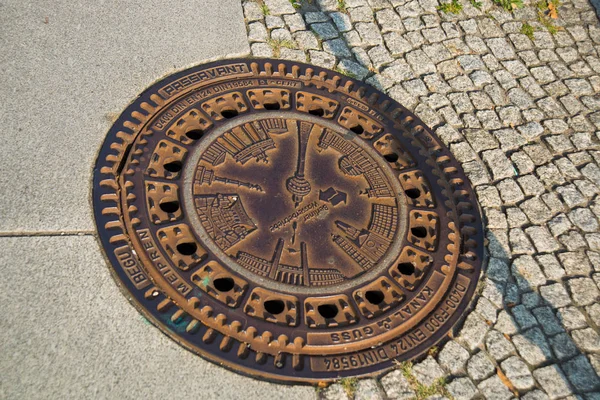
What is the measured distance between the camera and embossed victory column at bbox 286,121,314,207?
132 inches

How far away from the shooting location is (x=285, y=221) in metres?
3.24

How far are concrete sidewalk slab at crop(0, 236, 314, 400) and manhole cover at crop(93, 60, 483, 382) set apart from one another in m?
0.09

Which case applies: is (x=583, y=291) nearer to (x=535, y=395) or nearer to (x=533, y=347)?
(x=533, y=347)

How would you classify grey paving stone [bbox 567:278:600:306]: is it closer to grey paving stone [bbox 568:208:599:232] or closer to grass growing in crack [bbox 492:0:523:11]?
grey paving stone [bbox 568:208:599:232]

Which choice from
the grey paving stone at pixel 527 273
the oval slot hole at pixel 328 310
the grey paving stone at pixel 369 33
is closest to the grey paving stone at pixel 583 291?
the grey paving stone at pixel 527 273

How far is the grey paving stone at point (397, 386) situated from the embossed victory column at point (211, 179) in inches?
A: 48.2

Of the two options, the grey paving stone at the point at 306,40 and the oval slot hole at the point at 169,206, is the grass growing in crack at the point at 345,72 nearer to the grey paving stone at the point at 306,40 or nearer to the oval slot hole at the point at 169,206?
the grey paving stone at the point at 306,40

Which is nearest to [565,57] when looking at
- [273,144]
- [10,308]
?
[273,144]

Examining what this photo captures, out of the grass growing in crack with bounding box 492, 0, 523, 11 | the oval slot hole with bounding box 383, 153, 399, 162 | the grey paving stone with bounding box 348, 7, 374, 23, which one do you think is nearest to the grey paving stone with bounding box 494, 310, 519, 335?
the oval slot hole with bounding box 383, 153, 399, 162

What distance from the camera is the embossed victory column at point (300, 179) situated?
3.35m

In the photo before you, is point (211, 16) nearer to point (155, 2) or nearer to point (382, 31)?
point (155, 2)

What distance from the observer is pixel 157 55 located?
A: 3.89 m

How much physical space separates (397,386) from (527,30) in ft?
10.7

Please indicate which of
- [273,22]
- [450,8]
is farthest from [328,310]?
[450,8]
